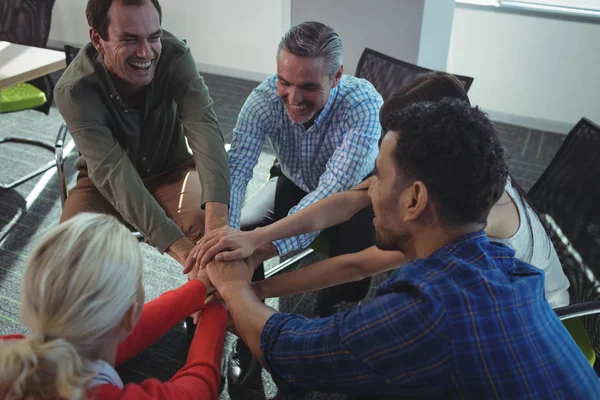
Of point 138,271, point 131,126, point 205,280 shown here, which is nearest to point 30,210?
point 131,126

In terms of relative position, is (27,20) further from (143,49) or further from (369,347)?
(369,347)

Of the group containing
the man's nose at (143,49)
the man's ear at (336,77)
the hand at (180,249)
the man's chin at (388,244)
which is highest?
the man's nose at (143,49)

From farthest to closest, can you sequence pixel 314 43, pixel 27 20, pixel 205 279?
pixel 27 20 → pixel 314 43 → pixel 205 279

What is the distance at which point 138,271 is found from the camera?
104cm

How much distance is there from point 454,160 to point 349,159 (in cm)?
81

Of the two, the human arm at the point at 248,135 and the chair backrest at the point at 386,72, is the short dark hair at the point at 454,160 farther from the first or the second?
the chair backrest at the point at 386,72

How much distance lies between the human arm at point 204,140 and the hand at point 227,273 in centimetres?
30

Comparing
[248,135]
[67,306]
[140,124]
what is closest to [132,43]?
[140,124]

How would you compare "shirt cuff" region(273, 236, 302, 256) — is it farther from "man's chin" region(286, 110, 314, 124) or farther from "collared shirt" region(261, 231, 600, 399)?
"collared shirt" region(261, 231, 600, 399)

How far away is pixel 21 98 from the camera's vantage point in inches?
112

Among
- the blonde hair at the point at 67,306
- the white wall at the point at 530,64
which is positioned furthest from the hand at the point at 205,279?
the white wall at the point at 530,64

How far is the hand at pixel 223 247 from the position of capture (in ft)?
5.03

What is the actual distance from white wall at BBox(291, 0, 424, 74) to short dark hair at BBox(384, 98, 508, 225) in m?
2.32

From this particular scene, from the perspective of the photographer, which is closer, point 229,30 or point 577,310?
point 577,310
